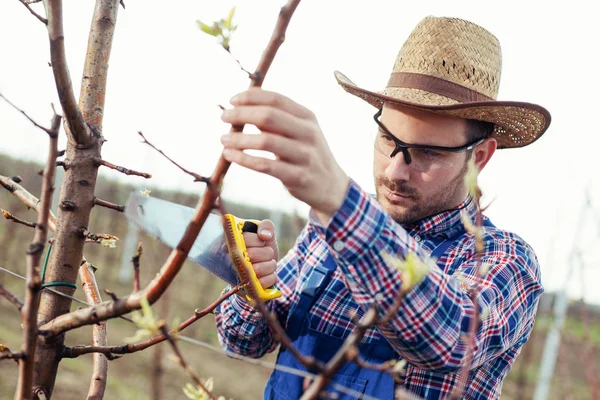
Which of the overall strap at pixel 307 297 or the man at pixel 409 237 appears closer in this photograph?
the man at pixel 409 237

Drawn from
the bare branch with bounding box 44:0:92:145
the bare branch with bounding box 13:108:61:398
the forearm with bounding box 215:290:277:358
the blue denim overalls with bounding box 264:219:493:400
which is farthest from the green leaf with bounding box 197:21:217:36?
the forearm with bounding box 215:290:277:358

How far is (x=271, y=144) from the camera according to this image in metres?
0.90

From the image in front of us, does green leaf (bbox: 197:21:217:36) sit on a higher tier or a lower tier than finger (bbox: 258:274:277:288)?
higher

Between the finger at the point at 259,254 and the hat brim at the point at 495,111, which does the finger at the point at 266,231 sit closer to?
the finger at the point at 259,254

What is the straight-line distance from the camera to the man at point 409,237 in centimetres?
101

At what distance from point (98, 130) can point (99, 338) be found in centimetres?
53

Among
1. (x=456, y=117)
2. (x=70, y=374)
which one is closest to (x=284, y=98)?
(x=456, y=117)

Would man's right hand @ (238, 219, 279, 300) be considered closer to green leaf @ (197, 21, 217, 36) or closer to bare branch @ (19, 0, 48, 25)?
bare branch @ (19, 0, 48, 25)

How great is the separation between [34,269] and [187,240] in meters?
0.24

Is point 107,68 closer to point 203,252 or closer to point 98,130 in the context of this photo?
point 98,130

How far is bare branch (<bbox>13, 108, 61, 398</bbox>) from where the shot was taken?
85cm

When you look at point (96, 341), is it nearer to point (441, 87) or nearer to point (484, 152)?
point (441, 87)

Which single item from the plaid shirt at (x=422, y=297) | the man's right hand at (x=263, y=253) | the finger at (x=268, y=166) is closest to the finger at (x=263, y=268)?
the man's right hand at (x=263, y=253)

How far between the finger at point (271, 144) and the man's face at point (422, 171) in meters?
1.07
